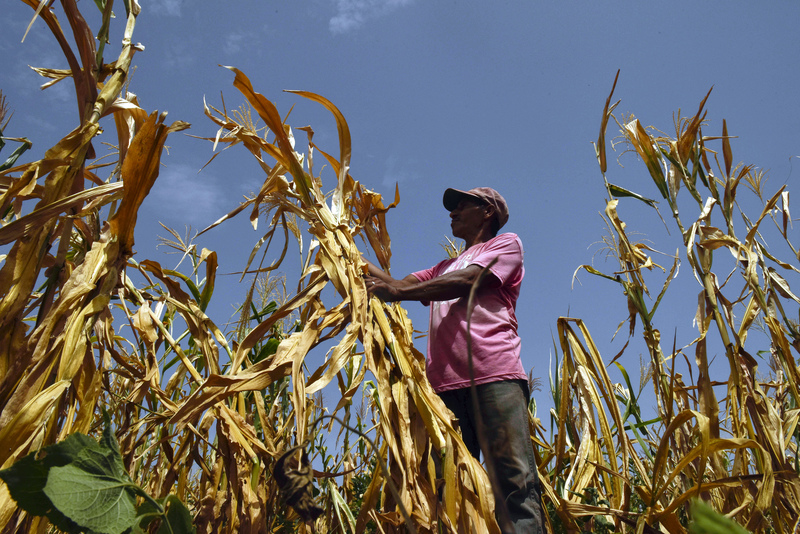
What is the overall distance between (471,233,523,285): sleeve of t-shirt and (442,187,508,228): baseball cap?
12.6 inches

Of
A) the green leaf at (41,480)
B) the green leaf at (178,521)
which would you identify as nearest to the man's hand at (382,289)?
the green leaf at (178,521)

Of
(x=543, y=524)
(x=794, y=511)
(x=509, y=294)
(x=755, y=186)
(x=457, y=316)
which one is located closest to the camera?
(x=794, y=511)

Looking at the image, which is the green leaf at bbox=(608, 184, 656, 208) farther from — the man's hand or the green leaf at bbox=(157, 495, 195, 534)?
the green leaf at bbox=(157, 495, 195, 534)

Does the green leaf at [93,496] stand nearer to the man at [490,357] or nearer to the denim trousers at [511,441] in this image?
the man at [490,357]

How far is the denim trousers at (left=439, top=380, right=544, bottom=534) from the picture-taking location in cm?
151

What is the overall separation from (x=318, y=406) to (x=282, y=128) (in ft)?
4.05

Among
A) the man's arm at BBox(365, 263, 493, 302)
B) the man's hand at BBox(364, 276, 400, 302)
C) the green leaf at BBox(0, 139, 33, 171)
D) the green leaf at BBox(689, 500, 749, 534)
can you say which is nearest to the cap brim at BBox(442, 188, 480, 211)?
the man's arm at BBox(365, 263, 493, 302)

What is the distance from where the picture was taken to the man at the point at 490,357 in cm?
152

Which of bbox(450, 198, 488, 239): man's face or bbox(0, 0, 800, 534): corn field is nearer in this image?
bbox(0, 0, 800, 534): corn field

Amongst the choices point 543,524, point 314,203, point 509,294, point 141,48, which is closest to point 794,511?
point 543,524

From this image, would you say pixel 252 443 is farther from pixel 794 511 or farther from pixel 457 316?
pixel 794 511

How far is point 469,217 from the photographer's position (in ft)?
7.50

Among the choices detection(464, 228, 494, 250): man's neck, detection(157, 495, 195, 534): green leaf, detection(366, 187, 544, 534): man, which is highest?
detection(464, 228, 494, 250): man's neck

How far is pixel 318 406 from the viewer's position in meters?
2.24
